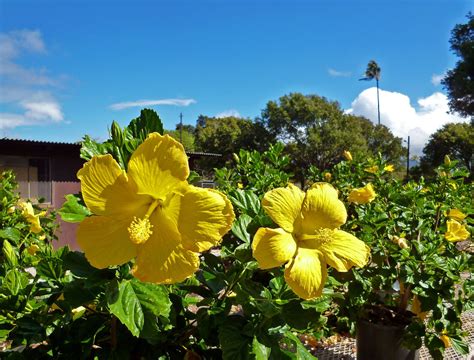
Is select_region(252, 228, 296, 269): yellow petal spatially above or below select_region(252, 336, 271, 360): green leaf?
above

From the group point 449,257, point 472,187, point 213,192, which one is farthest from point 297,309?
point 472,187

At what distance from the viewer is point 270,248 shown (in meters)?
0.75

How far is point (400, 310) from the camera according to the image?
256 cm

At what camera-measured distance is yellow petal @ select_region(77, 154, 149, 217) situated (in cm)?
70

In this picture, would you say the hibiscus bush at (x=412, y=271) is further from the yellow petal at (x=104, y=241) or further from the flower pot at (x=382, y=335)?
the yellow petal at (x=104, y=241)

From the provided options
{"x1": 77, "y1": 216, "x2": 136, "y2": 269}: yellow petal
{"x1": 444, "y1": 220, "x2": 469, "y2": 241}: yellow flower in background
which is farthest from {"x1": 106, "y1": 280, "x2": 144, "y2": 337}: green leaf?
{"x1": 444, "y1": 220, "x2": 469, "y2": 241}: yellow flower in background

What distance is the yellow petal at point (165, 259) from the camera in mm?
687

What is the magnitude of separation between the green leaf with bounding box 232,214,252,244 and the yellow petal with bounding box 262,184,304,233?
2.8 inches

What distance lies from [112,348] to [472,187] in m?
3.81

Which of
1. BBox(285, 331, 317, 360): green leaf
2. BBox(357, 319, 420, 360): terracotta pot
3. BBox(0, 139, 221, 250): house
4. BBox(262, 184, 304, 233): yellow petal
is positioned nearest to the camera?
BBox(262, 184, 304, 233): yellow petal

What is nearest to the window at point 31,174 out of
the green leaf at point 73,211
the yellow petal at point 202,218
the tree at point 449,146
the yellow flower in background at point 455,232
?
the yellow flower in background at point 455,232

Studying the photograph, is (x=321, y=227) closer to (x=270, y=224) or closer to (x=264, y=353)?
(x=270, y=224)

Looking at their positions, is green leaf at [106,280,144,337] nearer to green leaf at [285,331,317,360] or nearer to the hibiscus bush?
green leaf at [285,331,317,360]

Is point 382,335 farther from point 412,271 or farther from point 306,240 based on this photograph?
point 306,240
